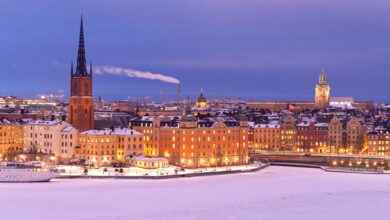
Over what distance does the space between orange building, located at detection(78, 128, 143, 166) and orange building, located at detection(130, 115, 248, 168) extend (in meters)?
1.66

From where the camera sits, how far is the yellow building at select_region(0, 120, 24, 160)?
45.5 m

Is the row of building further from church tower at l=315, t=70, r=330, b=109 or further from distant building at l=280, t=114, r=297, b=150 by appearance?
church tower at l=315, t=70, r=330, b=109

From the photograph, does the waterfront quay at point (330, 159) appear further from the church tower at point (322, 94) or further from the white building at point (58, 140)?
the church tower at point (322, 94)

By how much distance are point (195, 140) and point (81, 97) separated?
765 cm

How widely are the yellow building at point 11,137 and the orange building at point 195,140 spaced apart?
6.15 metres

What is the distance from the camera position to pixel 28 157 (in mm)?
43438

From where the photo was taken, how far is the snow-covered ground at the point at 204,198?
87.8 ft

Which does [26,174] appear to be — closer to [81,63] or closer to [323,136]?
[81,63]

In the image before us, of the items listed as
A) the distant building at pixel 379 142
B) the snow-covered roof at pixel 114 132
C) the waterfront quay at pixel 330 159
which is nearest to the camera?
the snow-covered roof at pixel 114 132

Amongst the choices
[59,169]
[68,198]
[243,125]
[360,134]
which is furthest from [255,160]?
[68,198]

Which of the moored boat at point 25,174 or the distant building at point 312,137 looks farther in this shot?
the distant building at point 312,137

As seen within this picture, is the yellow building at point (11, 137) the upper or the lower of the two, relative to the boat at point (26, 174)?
upper

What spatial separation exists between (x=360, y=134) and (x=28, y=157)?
20754 millimetres

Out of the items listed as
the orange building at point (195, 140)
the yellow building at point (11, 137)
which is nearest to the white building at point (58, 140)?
the yellow building at point (11, 137)
